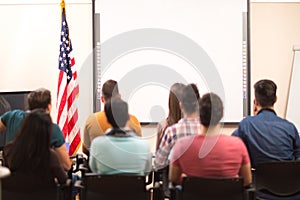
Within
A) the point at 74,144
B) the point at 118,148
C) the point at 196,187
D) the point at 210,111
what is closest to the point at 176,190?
the point at 196,187

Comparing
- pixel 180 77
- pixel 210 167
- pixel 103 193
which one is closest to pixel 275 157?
pixel 210 167

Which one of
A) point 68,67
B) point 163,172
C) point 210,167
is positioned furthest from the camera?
point 68,67

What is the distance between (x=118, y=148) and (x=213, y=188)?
0.70 metres

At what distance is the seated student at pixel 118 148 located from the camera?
3037 millimetres

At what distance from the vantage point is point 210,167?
114 inches

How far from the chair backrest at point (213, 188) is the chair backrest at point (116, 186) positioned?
0.32 metres

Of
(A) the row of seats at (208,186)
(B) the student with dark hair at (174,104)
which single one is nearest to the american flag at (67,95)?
(B) the student with dark hair at (174,104)

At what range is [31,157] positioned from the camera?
3020mm

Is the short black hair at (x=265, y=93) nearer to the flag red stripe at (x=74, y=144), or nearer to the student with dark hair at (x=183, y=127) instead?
the student with dark hair at (x=183, y=127)

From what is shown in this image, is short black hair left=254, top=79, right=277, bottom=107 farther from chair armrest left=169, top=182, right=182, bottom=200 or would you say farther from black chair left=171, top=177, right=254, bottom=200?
chair armrest left=169, top=182, right=182, bottom=200

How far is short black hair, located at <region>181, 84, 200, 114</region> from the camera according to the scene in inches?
136

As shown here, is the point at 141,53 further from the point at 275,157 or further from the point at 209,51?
the point at 275,157

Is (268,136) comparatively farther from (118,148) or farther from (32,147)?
(32,147)

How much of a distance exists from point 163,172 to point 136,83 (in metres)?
2.20
